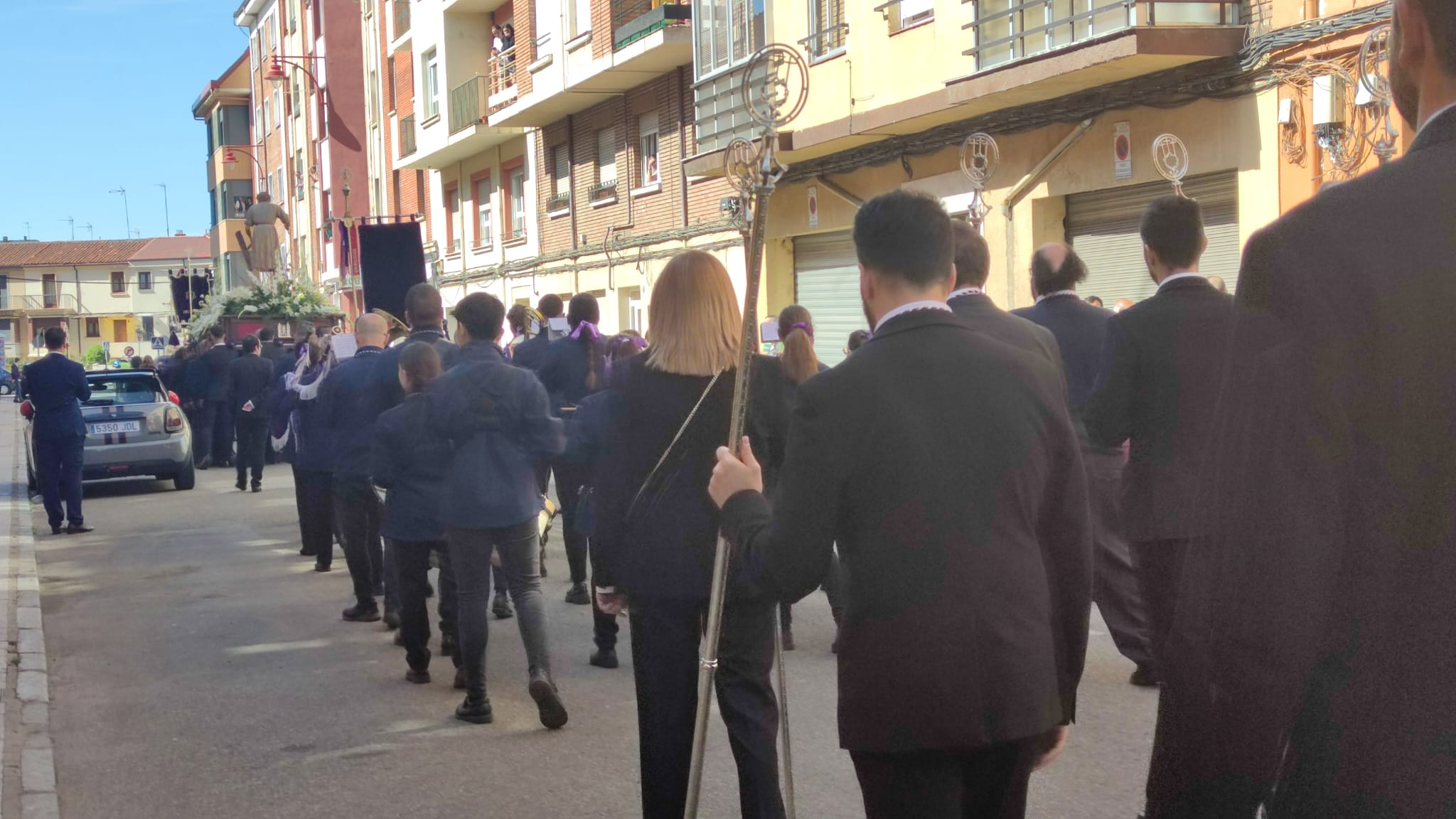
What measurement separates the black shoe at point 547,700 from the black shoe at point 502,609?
2.74m

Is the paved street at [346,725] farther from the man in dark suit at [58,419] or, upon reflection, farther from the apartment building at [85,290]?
the apartment building at [85,290]

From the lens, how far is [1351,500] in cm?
145

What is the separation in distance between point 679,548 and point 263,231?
24.0 m

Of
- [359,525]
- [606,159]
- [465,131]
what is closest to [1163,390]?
[359,525]

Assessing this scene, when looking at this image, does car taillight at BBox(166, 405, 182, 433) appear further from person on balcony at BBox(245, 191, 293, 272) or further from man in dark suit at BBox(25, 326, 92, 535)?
person on balcony at BBox(245, 191, 293, 272)

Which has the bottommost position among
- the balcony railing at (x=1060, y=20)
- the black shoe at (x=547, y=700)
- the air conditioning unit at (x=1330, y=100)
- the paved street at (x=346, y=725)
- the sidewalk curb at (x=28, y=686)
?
the paved street at (x=346, y=725)

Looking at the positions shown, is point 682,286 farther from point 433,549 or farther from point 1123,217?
point 1123,217

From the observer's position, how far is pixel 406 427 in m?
6.58

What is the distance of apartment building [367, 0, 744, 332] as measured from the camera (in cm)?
2344

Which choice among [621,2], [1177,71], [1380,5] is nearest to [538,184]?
[621,2]

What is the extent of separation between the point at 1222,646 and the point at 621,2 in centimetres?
2332

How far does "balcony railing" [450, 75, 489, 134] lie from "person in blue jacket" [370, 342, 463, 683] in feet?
79.3

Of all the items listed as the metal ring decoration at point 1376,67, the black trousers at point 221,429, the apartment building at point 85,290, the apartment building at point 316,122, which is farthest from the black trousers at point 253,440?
the apartment building at point 85,290

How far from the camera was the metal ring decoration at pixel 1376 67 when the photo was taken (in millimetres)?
9383
